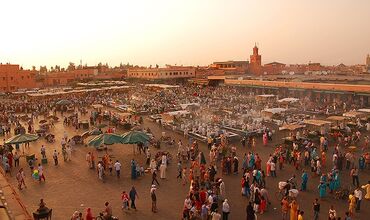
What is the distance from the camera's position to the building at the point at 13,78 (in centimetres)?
6016

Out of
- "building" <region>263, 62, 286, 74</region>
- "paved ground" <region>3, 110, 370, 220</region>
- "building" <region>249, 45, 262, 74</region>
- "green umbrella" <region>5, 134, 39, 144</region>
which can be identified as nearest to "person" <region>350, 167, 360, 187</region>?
"paved ground" <region>3, 110, 370, 220</region>

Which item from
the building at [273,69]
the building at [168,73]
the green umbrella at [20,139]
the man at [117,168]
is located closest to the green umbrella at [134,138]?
the man at [117,168]

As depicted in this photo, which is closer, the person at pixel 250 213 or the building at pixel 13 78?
the person at pixel 250 213

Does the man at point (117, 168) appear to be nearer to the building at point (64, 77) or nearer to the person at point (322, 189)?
the person at point (322, 189)

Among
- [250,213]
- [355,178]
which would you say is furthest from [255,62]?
[250,213]

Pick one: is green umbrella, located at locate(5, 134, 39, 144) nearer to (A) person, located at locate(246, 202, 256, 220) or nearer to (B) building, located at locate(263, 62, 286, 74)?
(A) person, located at locate(246, 202, 256, 220)

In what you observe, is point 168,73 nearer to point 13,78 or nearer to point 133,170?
point 13,78

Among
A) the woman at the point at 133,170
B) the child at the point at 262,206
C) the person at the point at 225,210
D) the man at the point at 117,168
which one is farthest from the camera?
the man at the point at 117,168

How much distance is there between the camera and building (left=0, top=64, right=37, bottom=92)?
197ft

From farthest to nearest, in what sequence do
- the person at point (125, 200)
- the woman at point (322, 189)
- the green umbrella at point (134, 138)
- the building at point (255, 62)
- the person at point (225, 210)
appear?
1. the building at point (255, 62)
2. the green umbrella at point (134, 138)
3. the woman at point (322, 189)
4. the person at point (125, 200)
5. the person at point (225, 210)

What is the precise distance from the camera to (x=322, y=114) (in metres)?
29.1

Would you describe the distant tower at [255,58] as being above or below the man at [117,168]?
above

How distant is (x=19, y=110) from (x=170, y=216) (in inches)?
1286

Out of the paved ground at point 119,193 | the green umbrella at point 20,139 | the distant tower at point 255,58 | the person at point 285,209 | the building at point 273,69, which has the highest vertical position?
the distant tower at point 255,58
